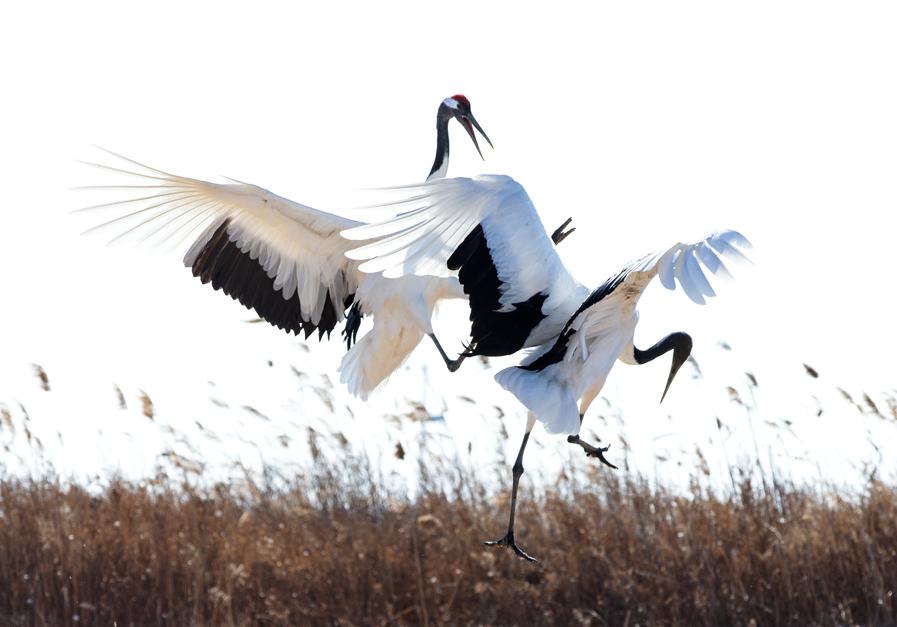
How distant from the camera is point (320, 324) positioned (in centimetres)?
817

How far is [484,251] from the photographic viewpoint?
6262 mm

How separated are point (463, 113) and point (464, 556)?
2.68 meters

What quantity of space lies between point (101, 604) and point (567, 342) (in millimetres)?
4358

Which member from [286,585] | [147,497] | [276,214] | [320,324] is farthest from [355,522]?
[276,214]

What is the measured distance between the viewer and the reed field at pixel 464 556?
9367mm

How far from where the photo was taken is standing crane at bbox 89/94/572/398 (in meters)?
7.55

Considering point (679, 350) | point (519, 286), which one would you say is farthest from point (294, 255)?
point (679, 350)

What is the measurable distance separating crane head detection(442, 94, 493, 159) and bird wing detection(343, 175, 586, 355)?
231cm

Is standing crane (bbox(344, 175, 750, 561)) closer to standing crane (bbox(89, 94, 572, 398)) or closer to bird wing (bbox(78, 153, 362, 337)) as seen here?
standing crane (bbox(89, 94, 572, 398))

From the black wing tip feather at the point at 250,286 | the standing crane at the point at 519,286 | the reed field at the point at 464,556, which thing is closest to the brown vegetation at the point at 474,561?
the reed field at the point at 464,556

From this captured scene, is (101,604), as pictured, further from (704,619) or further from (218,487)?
(704,619)

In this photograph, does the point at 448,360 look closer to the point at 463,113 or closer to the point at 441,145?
the point at 441,145

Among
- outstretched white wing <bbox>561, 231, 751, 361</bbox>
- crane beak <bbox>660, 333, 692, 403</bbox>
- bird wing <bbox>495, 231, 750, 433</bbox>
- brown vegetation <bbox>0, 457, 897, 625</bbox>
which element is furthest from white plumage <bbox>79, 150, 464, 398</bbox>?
brown vegetation <bbox>0, 457, 897, 625</bbox>

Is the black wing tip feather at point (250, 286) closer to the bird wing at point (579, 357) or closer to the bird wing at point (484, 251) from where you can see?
the bird wing at point (484, 251)
